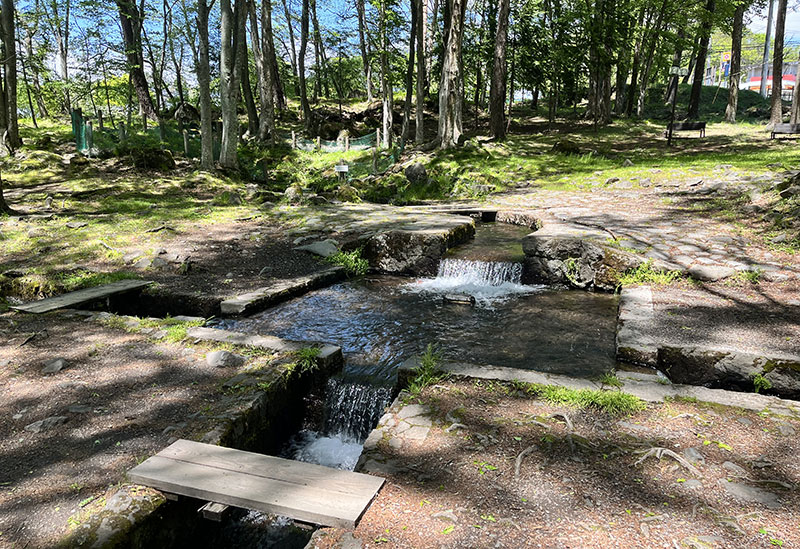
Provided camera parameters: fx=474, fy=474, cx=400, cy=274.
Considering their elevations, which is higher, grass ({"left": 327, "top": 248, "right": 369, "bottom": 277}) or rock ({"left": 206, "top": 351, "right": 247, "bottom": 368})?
grass ({"left": 327, "top": 248, "right": 369, "bottom": 277})

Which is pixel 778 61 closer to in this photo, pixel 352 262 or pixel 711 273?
pixel 711 273

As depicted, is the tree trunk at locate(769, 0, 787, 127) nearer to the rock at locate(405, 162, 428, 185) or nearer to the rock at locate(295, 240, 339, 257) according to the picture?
the rock at locate(405, 162, 428, 185)

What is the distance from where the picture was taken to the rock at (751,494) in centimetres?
227

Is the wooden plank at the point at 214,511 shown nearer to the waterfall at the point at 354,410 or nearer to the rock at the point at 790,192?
the waterfall at the point at 354,410

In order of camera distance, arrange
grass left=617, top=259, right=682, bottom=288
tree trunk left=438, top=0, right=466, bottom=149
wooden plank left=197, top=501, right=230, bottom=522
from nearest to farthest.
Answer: wooden plank left=197, top=501, right=230, bottom=522 < grass left=617, top=259, right=682, bottom=288 < tree trunk left=438, top=0, right=466, bottom=149

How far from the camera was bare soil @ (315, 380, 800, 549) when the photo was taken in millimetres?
2107

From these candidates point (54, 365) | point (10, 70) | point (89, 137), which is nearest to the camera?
point (54, 365)

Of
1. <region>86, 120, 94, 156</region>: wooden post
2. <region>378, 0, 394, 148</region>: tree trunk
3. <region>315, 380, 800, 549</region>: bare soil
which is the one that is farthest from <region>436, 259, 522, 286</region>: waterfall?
<region>378, 0, 394, 148</region>: tree trunk

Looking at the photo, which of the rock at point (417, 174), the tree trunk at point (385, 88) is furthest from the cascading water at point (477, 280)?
the tree trunk at point (385, 88)

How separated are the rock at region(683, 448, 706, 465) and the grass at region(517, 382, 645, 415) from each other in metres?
0.43

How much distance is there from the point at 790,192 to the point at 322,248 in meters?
7.68

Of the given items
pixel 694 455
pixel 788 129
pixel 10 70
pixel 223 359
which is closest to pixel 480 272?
pixel 223 359

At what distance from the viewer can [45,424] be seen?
9.93 ft

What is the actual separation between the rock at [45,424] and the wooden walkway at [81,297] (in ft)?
8.58
